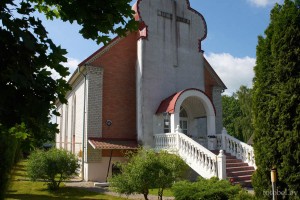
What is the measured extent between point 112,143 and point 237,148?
281 inches

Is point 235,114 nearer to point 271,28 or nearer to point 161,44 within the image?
point 161,44

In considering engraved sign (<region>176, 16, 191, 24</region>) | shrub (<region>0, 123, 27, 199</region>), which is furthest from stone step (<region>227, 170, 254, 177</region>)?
shrub (<region>0, 123, 27, 199</region>)

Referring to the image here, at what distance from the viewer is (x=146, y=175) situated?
1016cm

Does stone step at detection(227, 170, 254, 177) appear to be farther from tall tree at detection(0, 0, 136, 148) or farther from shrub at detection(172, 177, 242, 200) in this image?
tall tree at detection(0, 0, 136, 148)

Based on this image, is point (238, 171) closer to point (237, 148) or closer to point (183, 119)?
point (237, 148)

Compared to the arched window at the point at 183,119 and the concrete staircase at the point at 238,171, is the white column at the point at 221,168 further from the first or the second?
the arched window at the point at 183,119

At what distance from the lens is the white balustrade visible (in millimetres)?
14328

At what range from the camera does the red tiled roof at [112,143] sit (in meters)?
17.6

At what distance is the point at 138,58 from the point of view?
65.6ft

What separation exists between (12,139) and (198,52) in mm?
20462

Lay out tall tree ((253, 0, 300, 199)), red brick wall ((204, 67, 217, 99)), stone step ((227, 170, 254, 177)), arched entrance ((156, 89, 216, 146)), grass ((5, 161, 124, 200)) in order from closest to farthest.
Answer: tall tree ((253, 0, 300, 199)) < grass ((5, 161, 124, 200)) < stone step ((227, 170, 254, 177)) < arched entrance ((156, 89, 216, 146)) < red brick wall ((204, 67, 217, 99))

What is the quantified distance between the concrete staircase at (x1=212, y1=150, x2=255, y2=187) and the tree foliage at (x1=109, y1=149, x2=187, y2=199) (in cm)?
432

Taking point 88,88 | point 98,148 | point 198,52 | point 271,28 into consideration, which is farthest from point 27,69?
point 198,52

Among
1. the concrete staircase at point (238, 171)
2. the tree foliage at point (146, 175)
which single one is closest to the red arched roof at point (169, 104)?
the concrete staircase at point (238, 171)
